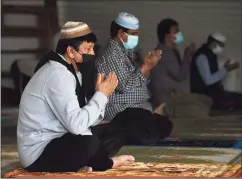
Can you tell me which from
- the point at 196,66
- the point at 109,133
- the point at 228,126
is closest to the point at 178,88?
the point at 196,66

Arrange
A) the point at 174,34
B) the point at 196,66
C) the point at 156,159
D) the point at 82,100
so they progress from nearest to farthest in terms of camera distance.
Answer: the point at 82,100 → the point at 156,159 → the point at 174,34 → the point at 196,66

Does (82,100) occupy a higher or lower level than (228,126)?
higher

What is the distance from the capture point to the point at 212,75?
626 cm

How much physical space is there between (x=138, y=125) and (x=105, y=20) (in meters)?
3.21

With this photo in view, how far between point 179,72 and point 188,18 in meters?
1.41

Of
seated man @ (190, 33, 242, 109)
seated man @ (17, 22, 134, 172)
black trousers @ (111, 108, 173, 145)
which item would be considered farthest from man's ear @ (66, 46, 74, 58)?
seated man @ (190, 33, 242, 109)

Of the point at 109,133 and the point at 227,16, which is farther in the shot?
the point at 227,16

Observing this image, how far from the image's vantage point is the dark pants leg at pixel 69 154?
328cm

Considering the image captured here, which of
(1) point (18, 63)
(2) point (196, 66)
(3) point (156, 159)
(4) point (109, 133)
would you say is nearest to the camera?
(3) point (156, 159)

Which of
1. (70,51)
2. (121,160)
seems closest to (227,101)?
(121,160)

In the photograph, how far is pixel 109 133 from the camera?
4152mm

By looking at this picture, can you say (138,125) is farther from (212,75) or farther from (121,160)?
(212,75)

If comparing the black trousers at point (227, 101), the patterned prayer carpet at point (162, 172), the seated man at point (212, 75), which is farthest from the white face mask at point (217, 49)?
the patterned prayer carpet at point (162, 172)

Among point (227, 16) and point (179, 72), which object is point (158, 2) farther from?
point (179, 72)
